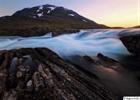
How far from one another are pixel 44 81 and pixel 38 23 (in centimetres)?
116

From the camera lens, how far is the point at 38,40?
6.97ft

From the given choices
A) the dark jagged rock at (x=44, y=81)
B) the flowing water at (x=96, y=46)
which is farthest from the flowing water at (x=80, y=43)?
the dark jagged rock at (x=44, y=81)

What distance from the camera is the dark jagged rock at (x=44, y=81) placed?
144 cm

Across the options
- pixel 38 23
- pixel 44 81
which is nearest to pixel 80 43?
pixel 38 23

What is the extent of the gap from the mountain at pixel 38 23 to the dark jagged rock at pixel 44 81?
434 mm

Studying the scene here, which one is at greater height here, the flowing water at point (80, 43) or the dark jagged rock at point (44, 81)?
the flowing water at point (80, 43)

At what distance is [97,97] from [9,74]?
21.6 inches

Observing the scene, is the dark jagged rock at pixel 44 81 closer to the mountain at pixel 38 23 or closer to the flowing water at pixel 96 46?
the flowing water at pixel 96 46

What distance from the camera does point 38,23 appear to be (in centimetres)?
255

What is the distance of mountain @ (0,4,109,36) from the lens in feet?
7.07

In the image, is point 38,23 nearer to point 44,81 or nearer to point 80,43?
point 80,43

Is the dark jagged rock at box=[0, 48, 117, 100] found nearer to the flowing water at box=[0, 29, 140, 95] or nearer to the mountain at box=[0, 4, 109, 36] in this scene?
the flowing water at box=[0, 29, 140, 95]

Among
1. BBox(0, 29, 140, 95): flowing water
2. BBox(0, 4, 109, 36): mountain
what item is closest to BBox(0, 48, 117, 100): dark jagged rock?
BBox(0, 29, 140, 95): flowing water

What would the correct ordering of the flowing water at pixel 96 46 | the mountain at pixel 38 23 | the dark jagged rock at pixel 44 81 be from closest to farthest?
the dark jagged rock at pixel 44 81 < the flowing water at pixel 96 46 < the mountain at pixel 38 23
